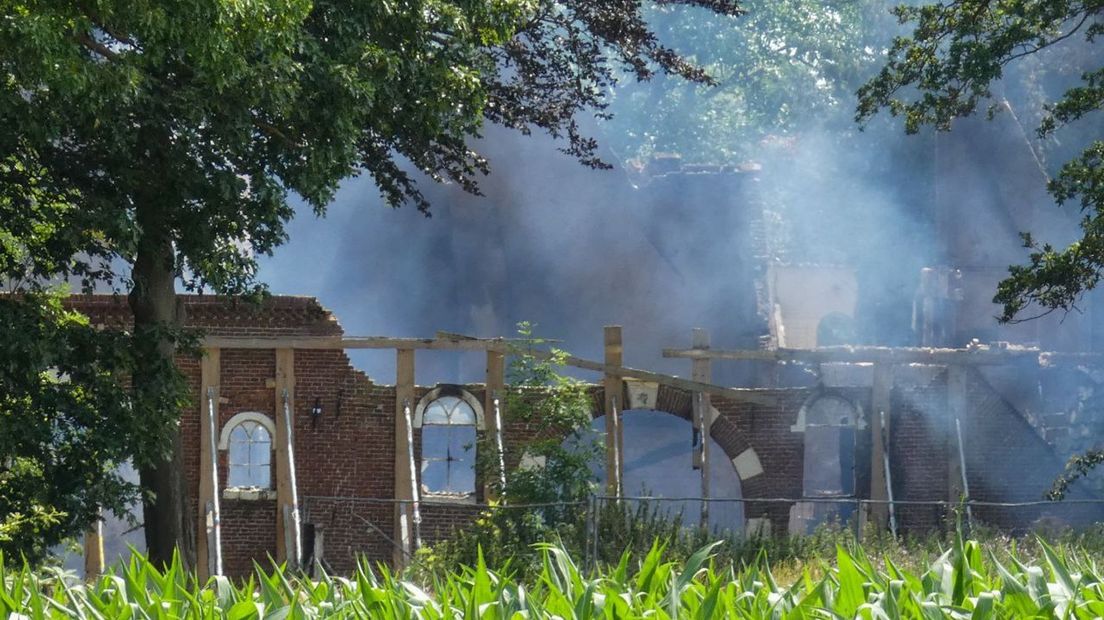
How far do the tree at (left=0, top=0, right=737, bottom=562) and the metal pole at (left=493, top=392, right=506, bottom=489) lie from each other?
484 cm

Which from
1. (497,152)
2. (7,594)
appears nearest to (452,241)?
(497,152)

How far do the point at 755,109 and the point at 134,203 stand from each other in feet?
116

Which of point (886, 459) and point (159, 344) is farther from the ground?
point (159, 344)

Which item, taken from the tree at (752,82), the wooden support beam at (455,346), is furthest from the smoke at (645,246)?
the wooden support beam at (455,346)

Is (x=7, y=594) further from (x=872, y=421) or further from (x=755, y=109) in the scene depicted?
(x=755, y=109)

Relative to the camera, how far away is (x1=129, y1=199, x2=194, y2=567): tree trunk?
40.5 ft

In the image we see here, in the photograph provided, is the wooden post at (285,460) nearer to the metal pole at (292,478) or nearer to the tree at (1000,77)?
the metal pole at (292,478)

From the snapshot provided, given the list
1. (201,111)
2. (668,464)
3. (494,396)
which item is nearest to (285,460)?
(494,396)

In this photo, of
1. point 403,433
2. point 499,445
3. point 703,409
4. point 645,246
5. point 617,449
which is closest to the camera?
point 499,445

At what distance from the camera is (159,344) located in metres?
12.9

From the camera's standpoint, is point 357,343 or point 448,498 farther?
point 448,498

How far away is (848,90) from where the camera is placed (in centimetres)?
4178

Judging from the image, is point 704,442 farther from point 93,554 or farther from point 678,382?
point 93,554

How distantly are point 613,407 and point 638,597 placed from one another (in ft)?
45.5
